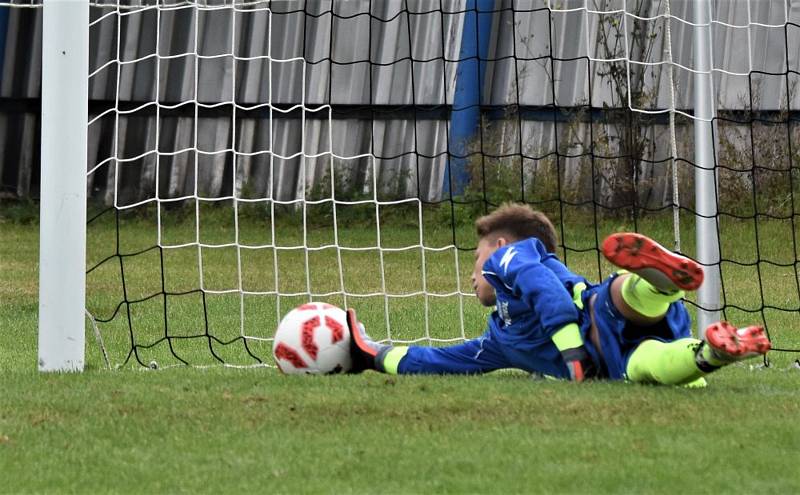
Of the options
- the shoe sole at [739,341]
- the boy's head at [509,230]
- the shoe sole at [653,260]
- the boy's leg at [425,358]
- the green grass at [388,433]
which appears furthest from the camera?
the boy's head at [509,230]

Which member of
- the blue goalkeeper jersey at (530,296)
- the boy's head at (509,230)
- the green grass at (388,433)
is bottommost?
the green grass at (388,433)

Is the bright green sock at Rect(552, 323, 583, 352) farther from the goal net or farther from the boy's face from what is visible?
the goal net

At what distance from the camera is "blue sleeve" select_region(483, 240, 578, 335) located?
484 cm

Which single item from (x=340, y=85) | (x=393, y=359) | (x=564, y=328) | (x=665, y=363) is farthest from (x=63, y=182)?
(x=340, y=85)

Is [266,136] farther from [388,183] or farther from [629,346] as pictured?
[629,346]

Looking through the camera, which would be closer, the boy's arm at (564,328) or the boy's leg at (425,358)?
the boy's arm at (564,328)

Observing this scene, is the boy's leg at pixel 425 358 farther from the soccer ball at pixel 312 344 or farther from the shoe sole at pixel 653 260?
the shoe sole at pixel 653 260

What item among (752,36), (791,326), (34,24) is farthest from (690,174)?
(34,24)

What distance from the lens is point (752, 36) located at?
42.9 feet

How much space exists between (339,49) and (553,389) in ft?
32.9

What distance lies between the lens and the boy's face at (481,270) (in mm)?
5242

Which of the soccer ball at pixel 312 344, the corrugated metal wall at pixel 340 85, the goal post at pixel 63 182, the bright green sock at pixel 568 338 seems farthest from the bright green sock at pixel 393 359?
the corrugated metal wall at pixel 340 85

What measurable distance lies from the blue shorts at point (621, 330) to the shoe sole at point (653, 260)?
384 millimetres

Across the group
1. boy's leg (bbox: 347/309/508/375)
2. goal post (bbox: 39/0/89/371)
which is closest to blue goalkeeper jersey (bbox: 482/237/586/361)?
Answer: boy's leg (bbox: 347/309/508/375)
